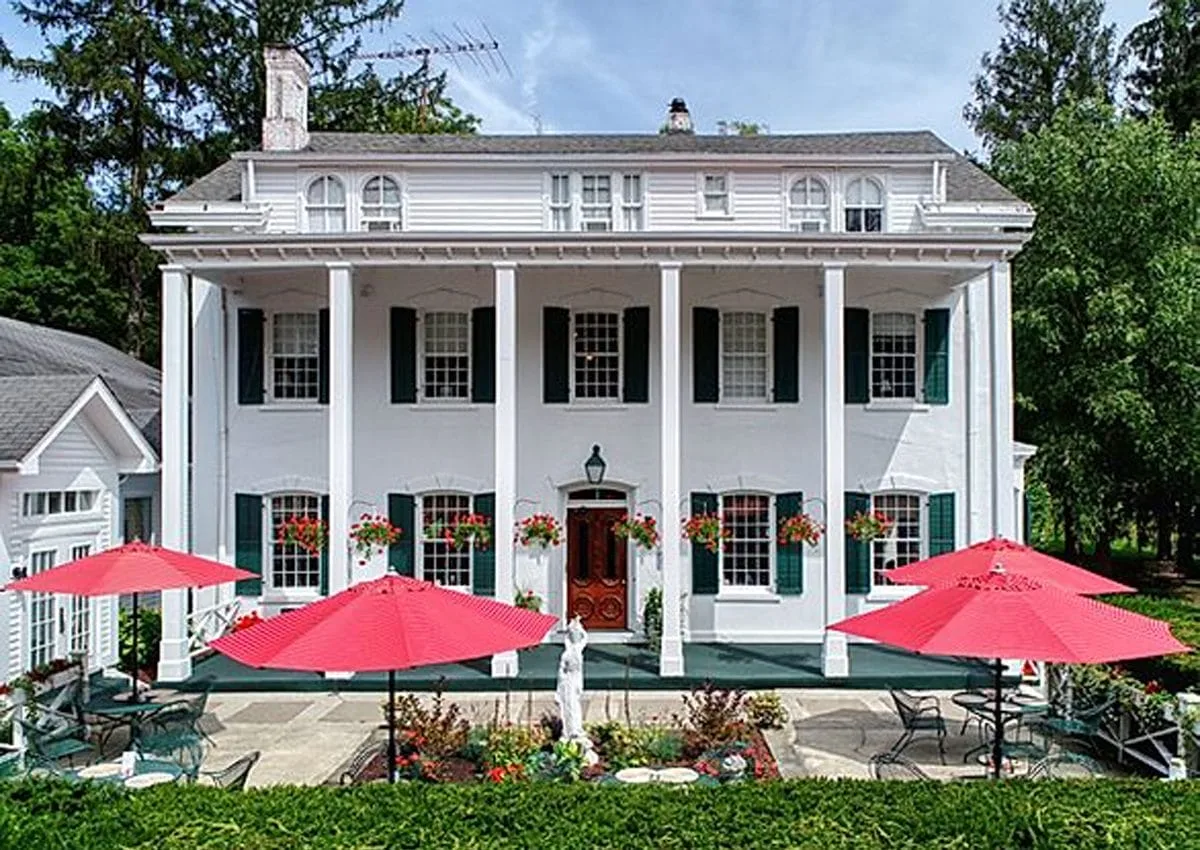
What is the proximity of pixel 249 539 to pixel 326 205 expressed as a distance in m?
5.57

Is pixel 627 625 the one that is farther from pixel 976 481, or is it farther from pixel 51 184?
pixel 51 184

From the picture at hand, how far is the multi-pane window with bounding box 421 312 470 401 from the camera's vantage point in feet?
50.7

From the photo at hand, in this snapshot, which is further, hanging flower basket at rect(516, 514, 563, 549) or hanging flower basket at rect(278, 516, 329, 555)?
hanging flower basket at rect(278, 516, 329, 555)

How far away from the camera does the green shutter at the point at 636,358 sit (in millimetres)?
15258

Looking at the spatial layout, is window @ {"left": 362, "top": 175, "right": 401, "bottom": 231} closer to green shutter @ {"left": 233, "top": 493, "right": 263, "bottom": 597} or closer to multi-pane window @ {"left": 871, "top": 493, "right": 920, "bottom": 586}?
green shutter @ {"left": 233, "top": 493, "right": 263, "bottom": 597}

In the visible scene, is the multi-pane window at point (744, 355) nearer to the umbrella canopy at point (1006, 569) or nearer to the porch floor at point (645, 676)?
the porch floor at point (645, 676)

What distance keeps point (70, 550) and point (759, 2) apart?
16123 millimetres

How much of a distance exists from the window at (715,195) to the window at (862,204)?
1.98 m

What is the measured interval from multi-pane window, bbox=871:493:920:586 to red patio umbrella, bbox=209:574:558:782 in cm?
946

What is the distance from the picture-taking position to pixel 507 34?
73.1 ft

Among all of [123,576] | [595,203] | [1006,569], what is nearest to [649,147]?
[595,203]

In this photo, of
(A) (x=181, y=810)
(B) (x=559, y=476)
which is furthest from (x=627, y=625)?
(A) (x=181, y=810)

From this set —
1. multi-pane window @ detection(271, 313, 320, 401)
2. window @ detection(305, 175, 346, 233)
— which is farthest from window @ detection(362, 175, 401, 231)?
multi-pane window @ detection(271, 313, 320, 401)

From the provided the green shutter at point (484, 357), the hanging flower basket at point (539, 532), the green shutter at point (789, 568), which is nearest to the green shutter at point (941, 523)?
the green shutter at point (789, 568)
